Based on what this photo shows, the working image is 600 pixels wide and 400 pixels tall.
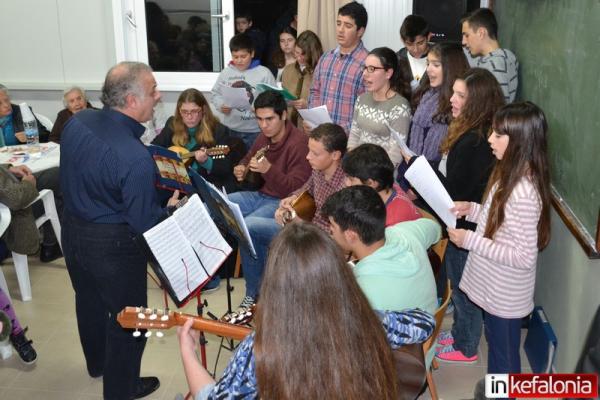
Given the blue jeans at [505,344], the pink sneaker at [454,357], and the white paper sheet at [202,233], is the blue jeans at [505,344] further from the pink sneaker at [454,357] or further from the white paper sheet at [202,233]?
the white paper sheet at [202,233]

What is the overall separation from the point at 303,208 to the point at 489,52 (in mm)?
1457

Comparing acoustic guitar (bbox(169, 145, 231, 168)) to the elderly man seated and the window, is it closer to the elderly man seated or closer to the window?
the elderly man seated

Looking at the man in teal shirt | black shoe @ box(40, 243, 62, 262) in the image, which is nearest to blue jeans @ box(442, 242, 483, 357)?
the man in teal shirt

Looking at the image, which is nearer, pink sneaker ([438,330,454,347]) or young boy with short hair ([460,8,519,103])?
pink sneaker ([438,330,454,347])

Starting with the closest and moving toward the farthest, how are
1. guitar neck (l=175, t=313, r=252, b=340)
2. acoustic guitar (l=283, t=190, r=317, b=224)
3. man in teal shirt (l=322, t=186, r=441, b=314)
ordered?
1. guitar neck (l=175, t=313, r=252, b=340)
2. man in teal shirt (l=322, t=186, r=441, b=314)
3. acoustic guitar (l=283, t=190, r=317, b=224)

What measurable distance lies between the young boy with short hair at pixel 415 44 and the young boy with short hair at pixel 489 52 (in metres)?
0.43

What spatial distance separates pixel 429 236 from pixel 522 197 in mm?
387

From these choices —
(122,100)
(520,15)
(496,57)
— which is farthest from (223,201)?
(520,15)

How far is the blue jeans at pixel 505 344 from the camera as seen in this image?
265 cm

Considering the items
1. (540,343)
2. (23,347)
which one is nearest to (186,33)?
(23,347)

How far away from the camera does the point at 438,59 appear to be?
3.44 metres

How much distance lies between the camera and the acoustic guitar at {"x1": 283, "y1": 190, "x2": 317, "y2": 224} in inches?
136

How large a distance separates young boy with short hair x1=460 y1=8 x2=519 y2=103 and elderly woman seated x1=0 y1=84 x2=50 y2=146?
3272mm

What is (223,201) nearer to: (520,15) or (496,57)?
(496,57)
